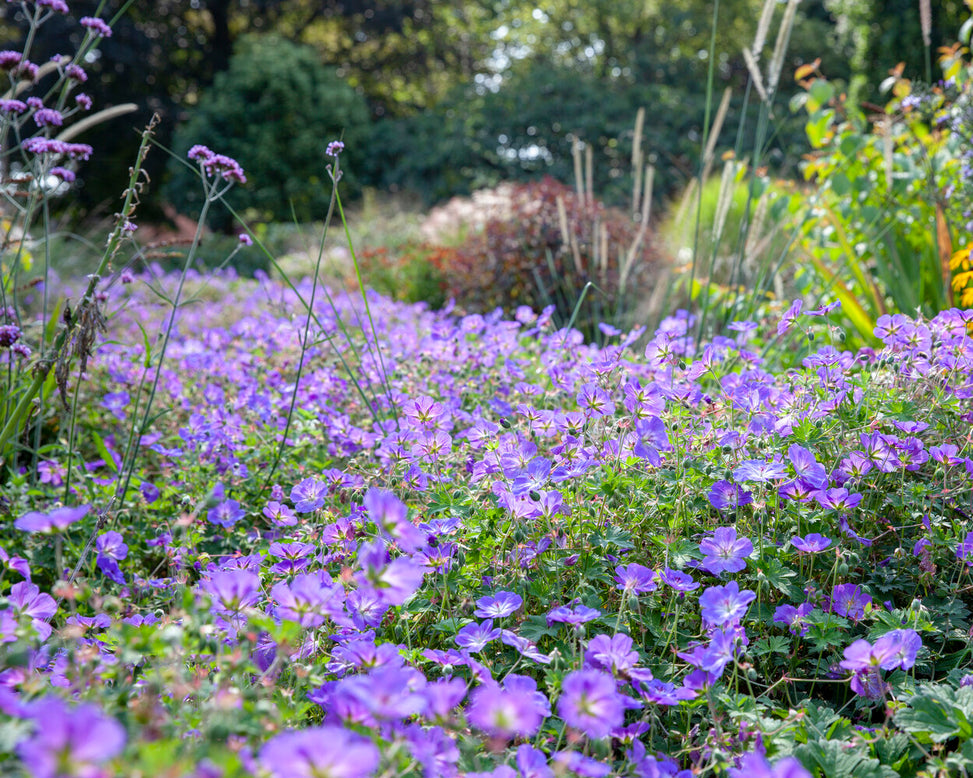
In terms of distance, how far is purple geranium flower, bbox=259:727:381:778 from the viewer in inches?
23.4

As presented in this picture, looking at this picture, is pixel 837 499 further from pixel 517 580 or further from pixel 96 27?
pixel 96 27

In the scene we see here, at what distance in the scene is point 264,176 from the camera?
1359 centimetres

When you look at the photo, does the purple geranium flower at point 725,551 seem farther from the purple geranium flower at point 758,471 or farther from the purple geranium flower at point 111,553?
the purple geranium flower at point 111,553

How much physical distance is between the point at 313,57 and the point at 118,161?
471cm

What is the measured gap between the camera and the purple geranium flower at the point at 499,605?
119 cm

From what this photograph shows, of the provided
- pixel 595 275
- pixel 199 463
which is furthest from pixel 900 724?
pixel 595 275

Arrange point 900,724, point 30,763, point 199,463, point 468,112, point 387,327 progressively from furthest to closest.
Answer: point 468,112 → point 387,327 → point 199,463 → point 900,724 → point 30,763

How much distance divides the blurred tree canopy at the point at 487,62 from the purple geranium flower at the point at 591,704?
12.7m

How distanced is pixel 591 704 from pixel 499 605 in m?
0.39

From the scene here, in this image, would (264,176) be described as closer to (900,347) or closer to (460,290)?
(460,290)

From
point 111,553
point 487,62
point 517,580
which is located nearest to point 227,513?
point 111,553

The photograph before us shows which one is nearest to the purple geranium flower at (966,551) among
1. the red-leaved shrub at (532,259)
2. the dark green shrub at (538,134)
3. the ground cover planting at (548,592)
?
the ground cover planting at (548,592)

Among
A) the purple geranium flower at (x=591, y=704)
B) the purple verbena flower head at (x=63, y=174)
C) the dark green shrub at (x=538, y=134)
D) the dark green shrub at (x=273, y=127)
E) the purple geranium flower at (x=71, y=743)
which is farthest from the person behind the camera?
the dark green shrub at (x=538, y=134)

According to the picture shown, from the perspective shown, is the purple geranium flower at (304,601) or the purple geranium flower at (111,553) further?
the purple geranium flower at (111,553)
